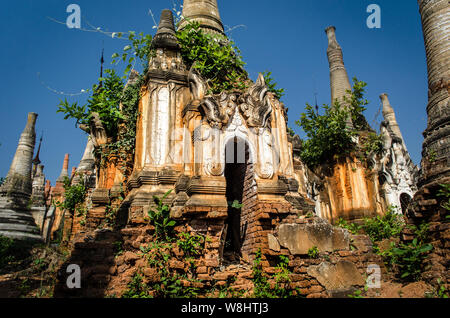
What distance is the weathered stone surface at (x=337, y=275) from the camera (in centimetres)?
486

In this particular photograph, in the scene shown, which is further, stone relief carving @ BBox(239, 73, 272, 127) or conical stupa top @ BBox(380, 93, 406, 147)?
conical stupa top @ BBox(380, 93, 406, 147)

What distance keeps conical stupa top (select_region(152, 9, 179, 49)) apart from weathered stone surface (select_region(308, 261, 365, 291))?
5.51 meters

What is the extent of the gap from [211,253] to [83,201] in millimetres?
6602

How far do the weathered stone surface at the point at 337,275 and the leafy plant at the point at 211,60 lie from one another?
4.25 metres

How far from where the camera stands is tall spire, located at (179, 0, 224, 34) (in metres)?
8.70

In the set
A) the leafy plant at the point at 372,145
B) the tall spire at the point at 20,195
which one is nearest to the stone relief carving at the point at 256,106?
the leafy plant at the point at 372,145

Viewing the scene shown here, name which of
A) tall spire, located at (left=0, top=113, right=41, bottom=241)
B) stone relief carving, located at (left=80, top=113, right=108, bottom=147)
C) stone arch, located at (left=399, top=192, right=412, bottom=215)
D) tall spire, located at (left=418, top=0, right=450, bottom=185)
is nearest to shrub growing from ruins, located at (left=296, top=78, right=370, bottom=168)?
stone arch, located at (left=399, top=192, right=412, bottom=215)

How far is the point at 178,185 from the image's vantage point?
5746 millimetres

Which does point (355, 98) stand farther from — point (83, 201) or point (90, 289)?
point (90, 289)

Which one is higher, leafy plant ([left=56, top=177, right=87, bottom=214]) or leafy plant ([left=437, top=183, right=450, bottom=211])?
leafy plant ([left=56, top=177, right=87, bottom=214])

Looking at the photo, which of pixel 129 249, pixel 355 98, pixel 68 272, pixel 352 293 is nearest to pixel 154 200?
pixel 129 249

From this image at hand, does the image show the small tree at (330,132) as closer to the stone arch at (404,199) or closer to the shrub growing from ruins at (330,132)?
the shrub growing from ruins at (330,132)

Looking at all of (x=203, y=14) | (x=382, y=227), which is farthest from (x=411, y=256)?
(x=203, y=14)

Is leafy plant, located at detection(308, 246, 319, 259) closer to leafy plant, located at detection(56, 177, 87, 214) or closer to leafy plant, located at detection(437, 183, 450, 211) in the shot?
leafy plant, located at detection(437, 183, 450, 211)
